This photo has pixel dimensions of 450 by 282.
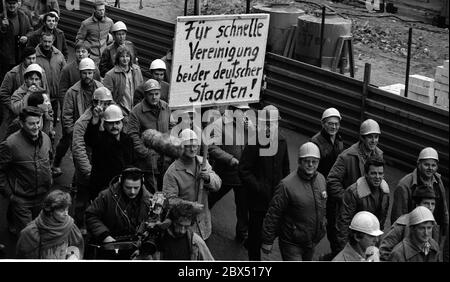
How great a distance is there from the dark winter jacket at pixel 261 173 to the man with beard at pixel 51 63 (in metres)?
4.09

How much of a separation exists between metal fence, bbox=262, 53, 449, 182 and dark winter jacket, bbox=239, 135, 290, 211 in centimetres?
373

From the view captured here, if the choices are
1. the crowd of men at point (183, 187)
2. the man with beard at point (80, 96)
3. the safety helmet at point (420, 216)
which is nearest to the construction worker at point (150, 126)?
the crowd of men at point (183, 187)

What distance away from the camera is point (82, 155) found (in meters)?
11.0

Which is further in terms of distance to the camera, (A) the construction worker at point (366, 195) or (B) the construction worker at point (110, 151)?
(B) the construction worker at point (110, 151)

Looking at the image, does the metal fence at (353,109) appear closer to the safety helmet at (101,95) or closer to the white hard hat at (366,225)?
the safety helmet at (101,95)

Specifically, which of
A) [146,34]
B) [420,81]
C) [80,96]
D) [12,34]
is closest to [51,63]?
[80,96]

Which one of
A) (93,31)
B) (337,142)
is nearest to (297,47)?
(93,31)

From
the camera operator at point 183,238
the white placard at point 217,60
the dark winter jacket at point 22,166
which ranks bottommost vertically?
the dark winter jacket at point 22,166

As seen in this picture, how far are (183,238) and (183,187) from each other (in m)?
1.52

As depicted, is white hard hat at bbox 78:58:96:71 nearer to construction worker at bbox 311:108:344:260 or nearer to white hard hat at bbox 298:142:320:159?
construction worker at bbox 311:108:344:260

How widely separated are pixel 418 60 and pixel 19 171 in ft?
35.6

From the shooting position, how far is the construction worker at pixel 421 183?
32.8 feet

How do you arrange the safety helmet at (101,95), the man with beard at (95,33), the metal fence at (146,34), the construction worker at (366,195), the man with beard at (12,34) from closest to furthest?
the construction worker at (366,195) → the safety helmet at (101,95) → the man with beard at (12,34) → the man with beard at (95,33) → the metal fence at (146,34)
